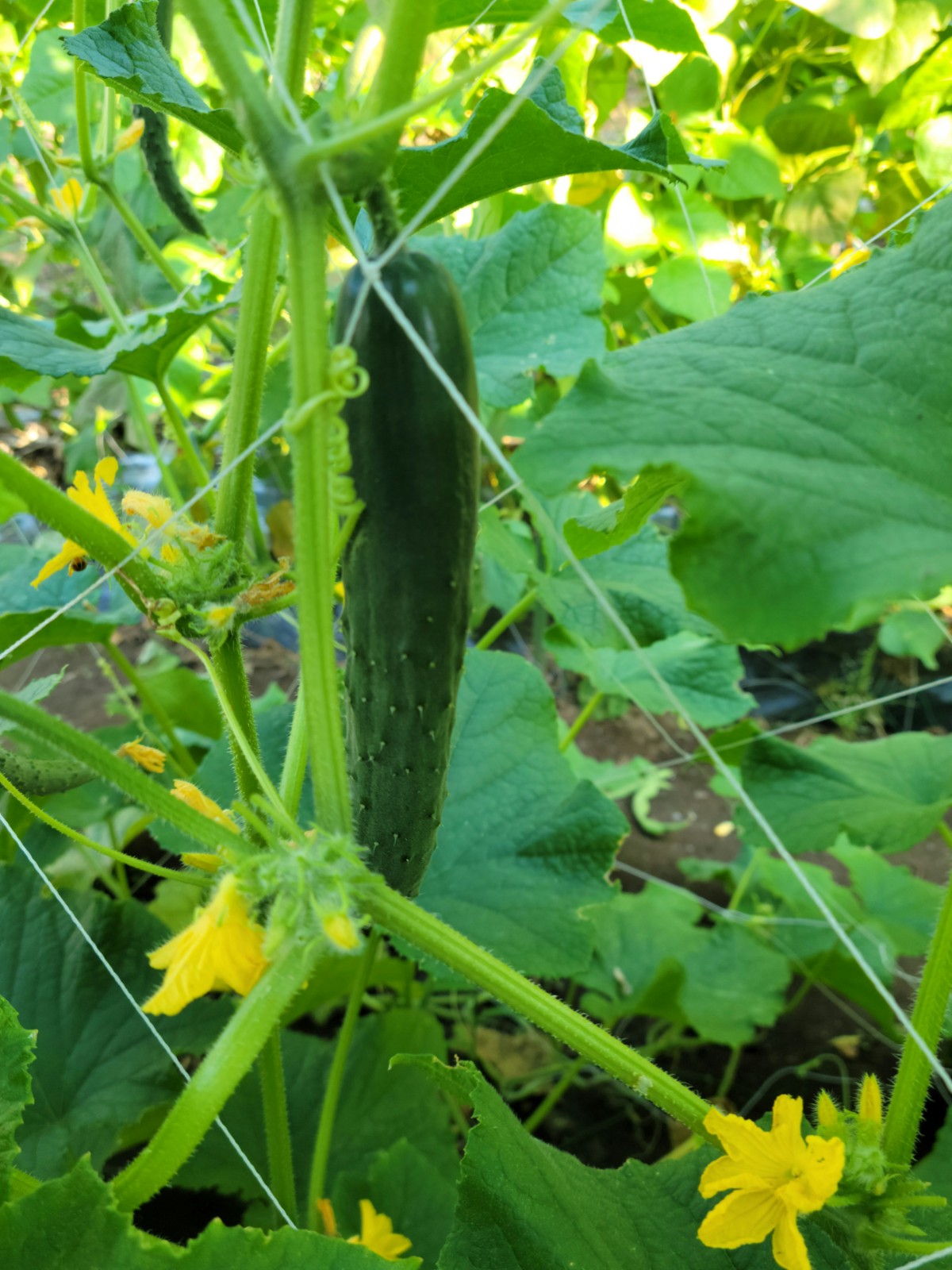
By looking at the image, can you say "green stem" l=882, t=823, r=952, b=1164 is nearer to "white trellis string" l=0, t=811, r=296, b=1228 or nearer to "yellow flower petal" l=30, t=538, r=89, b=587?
"white trellis string" l=0, t=811, r=296, b=1228

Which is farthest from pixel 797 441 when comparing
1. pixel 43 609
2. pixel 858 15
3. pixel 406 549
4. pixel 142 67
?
pixel 858 15

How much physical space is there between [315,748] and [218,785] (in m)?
0.65

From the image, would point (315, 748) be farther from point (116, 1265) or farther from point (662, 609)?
point (662, 609)

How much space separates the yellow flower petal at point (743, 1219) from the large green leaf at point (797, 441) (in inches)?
13.9

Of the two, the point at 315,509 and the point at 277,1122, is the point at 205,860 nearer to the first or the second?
the point at 315,509

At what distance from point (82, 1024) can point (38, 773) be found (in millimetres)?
478

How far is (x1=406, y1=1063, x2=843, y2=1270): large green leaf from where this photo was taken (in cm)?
60

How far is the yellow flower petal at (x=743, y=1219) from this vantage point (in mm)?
562

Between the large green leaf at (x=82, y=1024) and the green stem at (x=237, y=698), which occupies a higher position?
the green stem at (x=237, y=698)

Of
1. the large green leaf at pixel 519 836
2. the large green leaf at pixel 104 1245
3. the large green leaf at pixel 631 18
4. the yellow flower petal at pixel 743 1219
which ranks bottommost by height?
the large green leaf at pixel 519 836

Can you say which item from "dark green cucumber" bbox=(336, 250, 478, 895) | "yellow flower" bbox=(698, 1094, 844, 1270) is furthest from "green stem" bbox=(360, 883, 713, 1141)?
"dark green cucumber" bbox=(336, 250, 478, 895)

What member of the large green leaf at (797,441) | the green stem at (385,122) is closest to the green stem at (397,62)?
the green stem at (385,122)

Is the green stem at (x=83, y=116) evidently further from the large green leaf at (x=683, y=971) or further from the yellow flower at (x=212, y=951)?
the large green leaf at (x=683, y=971)

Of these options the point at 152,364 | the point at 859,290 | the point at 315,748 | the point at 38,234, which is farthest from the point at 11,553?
the point at 859,290
